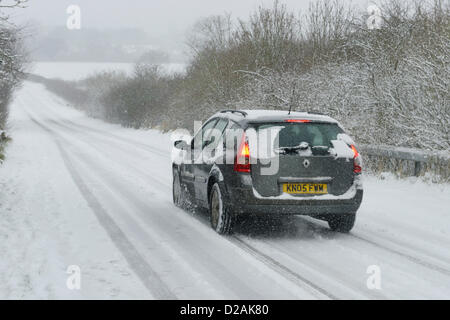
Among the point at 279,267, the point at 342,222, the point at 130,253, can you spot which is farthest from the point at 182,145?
the point at 279,267

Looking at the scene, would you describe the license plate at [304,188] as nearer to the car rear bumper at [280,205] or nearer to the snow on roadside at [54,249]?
the car rear bumper at [280,205]

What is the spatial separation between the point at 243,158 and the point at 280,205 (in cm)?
75

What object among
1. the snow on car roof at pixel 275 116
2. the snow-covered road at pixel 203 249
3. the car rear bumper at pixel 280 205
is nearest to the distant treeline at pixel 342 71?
the snow-covered road at pixel 203 249

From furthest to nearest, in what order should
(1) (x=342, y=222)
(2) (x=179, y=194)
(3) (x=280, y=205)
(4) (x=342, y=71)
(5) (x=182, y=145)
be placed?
(4) (x=342, y=71)
(2) (x=179, y=194)
(5) (x=182, y=145)
(1) (x=342, y=222)
(3) (x=280, y=205)

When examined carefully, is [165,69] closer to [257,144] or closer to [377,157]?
[377,157]

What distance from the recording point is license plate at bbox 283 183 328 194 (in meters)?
7.01

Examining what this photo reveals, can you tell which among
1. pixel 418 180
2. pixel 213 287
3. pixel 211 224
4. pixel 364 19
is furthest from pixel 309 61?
pixel 213 287

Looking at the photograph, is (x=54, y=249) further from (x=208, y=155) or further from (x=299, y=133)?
(x=299, y=133)

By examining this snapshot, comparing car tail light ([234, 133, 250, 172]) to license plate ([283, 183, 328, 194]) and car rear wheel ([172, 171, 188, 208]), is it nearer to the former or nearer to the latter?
license plate ([283, 183, 328, 194])

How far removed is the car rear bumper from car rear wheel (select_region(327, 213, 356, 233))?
0.47 metres

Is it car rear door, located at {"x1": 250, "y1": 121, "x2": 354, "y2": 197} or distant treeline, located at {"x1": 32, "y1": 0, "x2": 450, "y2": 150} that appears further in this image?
distant treeline, located at {"x1": 32, "y1": 0, "x2": 450, "y2": 150}

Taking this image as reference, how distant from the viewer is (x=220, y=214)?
24.3 ft

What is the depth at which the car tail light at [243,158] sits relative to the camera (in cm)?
702

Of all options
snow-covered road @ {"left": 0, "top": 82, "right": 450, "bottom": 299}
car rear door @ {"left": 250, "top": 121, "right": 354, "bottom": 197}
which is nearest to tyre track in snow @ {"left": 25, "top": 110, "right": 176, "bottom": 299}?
snow-covered road @ {"left": 0, "top": 82, "right": 450, "bottom": 299}
